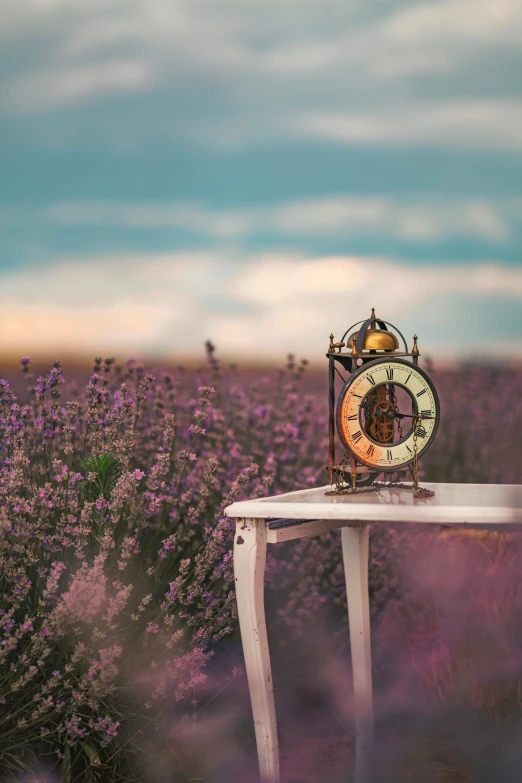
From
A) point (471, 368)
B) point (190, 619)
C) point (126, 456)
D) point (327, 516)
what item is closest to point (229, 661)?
point (190, 619)

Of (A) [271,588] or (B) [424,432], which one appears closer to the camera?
(B) [424,432]

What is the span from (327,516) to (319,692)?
138cm

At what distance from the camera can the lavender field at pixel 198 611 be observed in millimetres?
2744

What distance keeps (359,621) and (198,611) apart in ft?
1.89

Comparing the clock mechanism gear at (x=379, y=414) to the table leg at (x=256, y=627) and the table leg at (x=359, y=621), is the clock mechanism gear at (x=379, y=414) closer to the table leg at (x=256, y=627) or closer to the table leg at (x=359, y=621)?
the table leg at (x=256, y=627)

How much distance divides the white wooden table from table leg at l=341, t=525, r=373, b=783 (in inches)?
5.3

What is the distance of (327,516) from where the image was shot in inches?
99.2

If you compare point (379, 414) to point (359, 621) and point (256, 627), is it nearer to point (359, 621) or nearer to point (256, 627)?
point (256, 627)

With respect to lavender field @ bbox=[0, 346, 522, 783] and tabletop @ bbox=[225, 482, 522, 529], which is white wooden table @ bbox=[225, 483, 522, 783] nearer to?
tabletop @ bbox=[225, 482, 522, 529]

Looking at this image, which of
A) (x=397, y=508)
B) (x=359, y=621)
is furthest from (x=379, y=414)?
(x=359, y=621)

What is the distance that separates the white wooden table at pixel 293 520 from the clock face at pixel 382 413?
116 millimetres

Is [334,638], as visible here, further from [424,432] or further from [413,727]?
[424,432]

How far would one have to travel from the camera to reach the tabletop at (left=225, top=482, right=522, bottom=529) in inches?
95.6

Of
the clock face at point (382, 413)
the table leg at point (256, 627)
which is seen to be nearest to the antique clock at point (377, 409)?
the clock face at point (382, 413)
